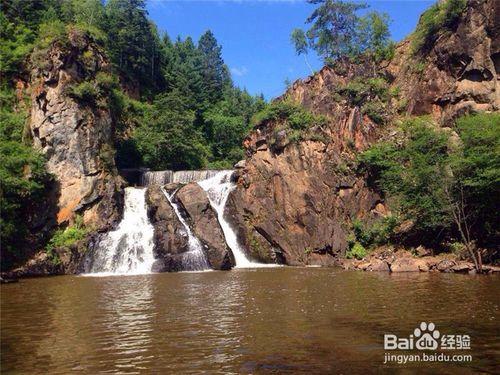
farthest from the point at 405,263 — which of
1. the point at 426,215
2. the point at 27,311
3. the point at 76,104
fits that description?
the point at 76,104

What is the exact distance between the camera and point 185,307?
17172 mm

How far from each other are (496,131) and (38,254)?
114 feet

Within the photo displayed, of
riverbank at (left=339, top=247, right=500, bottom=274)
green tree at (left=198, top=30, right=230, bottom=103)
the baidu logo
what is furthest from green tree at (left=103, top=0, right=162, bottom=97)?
the baidu logo

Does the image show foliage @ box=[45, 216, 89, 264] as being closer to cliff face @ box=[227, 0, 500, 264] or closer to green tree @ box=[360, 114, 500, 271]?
cliff face @ box=[227, 0, 500, 264]

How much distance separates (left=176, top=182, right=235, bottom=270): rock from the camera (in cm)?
3394

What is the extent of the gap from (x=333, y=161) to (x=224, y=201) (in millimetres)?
10750

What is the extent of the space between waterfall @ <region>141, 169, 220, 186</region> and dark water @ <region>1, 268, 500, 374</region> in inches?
859

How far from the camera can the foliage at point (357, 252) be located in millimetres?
34656

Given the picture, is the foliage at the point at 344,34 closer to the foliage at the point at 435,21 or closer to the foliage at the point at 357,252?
the foliage at the point at 435,21

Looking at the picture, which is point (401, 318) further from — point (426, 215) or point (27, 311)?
point (426, 215)

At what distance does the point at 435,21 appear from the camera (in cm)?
4447

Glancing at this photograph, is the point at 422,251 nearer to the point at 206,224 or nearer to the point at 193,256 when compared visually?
the point at 206,224

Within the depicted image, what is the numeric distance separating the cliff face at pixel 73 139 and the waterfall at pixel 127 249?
1.73 metres

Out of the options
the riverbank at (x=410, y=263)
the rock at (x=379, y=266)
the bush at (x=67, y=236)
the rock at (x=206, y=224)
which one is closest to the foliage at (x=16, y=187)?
the bush at (x=67, y=236)
